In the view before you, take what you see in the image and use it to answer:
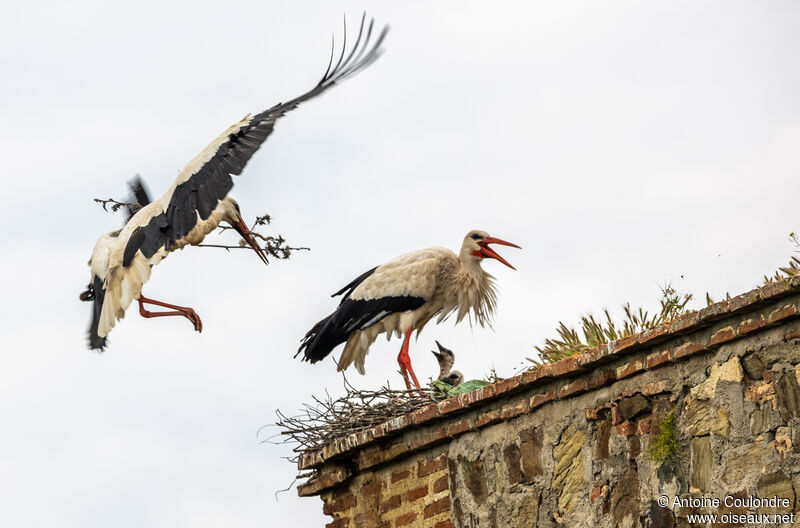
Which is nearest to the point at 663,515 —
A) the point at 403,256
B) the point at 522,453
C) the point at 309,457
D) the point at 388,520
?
the point at 522,453

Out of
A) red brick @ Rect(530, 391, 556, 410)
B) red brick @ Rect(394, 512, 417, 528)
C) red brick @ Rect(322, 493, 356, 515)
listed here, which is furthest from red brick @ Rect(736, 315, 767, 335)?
red brick @ Rect(322, 493, 356, 515)

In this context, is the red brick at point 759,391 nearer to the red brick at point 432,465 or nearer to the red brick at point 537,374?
the red brick at point 537,374

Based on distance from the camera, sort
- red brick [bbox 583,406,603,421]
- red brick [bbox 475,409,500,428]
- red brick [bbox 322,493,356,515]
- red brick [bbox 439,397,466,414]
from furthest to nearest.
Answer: red brick [bbox 322,493,356,515] < red brick [bbox 439,397,466,414] < red brick [bbox 475,409,500,428] < red brick [bbox 583,406,603,421]

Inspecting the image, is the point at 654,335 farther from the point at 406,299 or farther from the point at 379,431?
the point at 406,299

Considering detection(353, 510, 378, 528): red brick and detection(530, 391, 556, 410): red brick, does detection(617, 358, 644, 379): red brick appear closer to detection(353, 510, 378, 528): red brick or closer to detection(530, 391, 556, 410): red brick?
detection(530, 391, 556, 410): red brick

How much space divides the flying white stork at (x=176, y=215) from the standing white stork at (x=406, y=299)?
132 centimetres

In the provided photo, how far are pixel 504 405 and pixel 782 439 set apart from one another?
166 cm

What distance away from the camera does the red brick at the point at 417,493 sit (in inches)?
266

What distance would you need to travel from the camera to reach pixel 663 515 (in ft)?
17.9

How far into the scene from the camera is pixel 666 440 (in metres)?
5.50

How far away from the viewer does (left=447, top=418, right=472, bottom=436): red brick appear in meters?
6.53

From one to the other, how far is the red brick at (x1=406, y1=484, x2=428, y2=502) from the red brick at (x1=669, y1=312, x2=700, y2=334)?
191 cm

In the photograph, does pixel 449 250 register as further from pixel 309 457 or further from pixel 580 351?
pixel 580 351

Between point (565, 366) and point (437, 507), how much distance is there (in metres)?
1.19
